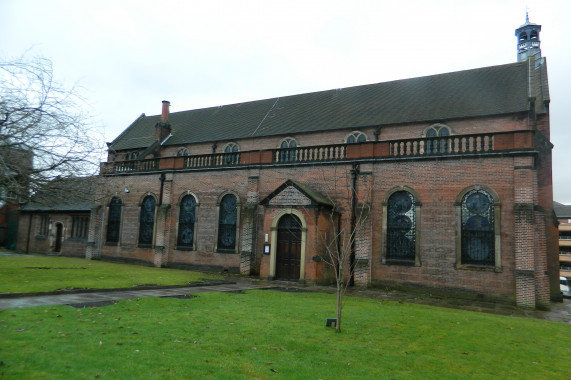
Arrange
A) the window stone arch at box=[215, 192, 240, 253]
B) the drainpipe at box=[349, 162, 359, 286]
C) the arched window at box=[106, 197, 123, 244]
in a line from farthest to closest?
the arched window at box=[106, 197, 123, 244]
the window stone arch at box=[215, 192, 240, 253]
the drainpipe at box=[349, 162, 359, 286]

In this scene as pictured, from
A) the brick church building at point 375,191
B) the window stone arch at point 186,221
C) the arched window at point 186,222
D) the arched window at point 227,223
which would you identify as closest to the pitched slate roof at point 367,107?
the brick church building at point 375,191

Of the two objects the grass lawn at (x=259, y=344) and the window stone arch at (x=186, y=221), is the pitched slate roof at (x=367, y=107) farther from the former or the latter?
the grass lawn at (x=259, y=344)

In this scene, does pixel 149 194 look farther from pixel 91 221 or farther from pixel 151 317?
pixel 151 317

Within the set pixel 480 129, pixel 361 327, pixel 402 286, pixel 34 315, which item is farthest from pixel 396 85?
pixel 34 315

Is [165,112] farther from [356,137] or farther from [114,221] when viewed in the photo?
[356,137]

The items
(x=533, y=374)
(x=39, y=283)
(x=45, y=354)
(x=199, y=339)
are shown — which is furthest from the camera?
(x=39, y=283)

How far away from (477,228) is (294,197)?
8.43 metres

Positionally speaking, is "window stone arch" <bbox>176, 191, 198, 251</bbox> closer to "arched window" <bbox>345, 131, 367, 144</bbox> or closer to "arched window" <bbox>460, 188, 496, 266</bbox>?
"arched window" <bbox>345, 131, 367, 144</bbox>

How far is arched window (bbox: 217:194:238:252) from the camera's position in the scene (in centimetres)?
2327

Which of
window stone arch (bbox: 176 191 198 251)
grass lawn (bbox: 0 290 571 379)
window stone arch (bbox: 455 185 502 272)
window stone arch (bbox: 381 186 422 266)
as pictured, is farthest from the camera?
window stone arch (bbox: 176 191 198 251)

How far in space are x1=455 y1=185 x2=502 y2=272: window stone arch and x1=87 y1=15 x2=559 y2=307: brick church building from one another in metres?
0.04

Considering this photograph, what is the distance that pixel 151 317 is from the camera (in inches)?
352

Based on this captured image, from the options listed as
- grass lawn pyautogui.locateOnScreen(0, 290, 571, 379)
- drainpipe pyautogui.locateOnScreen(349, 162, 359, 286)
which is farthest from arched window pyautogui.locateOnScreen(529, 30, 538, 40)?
grass lawn pyautogui.locateOnScreen(0, 290, 571, 379)

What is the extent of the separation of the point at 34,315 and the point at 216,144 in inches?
824
